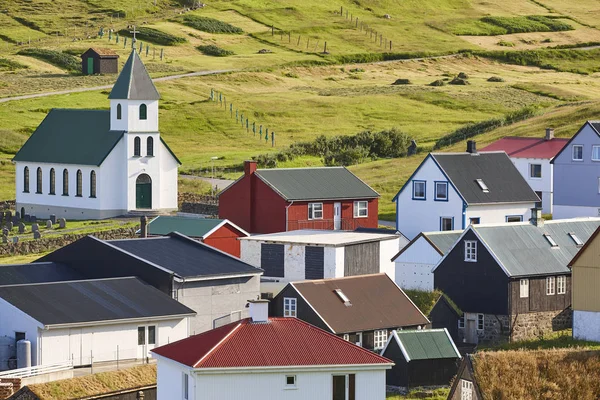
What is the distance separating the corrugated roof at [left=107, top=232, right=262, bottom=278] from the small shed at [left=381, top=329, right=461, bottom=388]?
27.3 ft

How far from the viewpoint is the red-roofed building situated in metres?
87.1

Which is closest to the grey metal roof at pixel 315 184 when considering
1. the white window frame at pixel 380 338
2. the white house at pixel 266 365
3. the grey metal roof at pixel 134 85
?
the grey metal roof at pixel 134 85

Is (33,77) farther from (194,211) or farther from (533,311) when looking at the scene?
(533,311)

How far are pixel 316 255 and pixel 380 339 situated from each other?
408 inches

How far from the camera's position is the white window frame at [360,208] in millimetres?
76369

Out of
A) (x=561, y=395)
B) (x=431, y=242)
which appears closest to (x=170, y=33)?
(x=431, y=242)

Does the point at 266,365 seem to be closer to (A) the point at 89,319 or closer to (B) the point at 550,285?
(A) the point at 89,319

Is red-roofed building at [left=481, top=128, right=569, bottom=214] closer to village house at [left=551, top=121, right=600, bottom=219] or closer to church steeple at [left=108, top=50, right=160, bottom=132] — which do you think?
village house at [left=551, top=121, right=600, bottom=219]

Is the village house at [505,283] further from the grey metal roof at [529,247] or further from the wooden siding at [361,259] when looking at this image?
the wooden siding at [361,259]

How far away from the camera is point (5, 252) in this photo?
7362cm

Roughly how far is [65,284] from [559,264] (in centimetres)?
1915

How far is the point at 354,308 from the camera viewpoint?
178 feet

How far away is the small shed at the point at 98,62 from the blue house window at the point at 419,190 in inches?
3173

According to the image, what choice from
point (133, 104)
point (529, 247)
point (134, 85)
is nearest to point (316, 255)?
point (529, 247)
